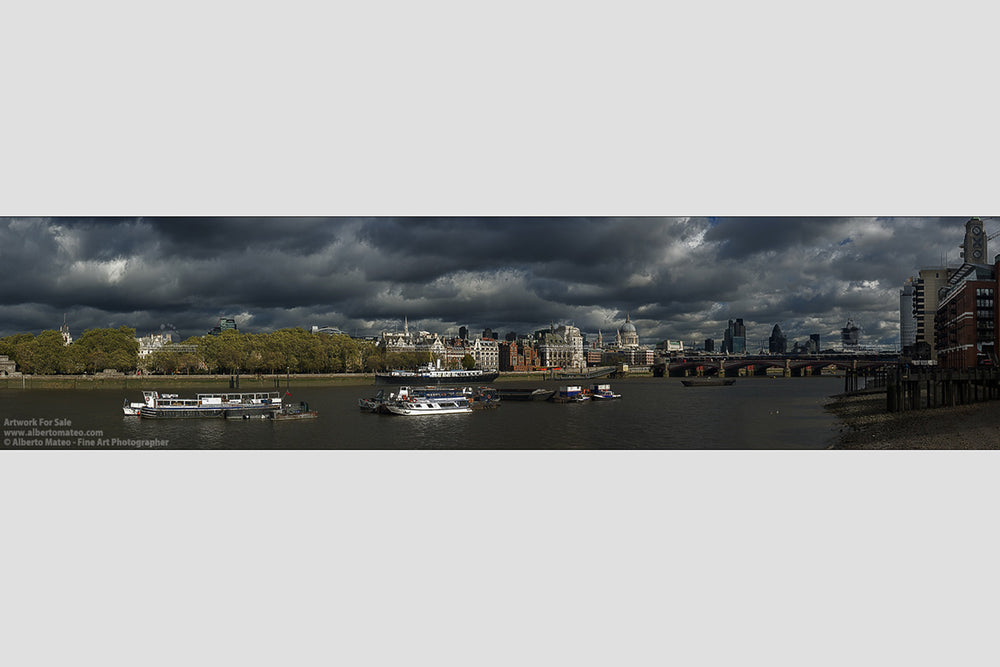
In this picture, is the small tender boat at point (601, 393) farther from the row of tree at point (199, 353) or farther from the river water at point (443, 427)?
the row of tree at point (199, 353)

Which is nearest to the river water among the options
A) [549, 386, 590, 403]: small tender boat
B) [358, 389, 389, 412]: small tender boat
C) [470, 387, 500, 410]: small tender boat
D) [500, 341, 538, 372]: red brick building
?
[358, 389, 389, 412]: small tender boat

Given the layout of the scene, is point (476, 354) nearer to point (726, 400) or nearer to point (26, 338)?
point (726, 400)

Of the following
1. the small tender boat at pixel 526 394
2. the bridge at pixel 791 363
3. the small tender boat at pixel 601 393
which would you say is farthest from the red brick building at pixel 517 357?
the bridge at pixel 791 363

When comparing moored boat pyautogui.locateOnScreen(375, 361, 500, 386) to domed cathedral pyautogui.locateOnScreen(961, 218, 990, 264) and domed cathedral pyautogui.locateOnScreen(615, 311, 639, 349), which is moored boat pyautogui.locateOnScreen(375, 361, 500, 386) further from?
domed cathedral pyautogui.locateOnScreen(961, 218, 990, 264)

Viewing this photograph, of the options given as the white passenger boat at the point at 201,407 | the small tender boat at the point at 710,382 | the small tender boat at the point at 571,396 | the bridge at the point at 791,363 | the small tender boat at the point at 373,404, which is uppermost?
the bridge at the point at 791,363

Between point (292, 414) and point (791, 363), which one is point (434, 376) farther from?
point (791, 363)

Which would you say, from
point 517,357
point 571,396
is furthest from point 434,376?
point 571,396

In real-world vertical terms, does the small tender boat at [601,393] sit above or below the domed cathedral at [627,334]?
below
